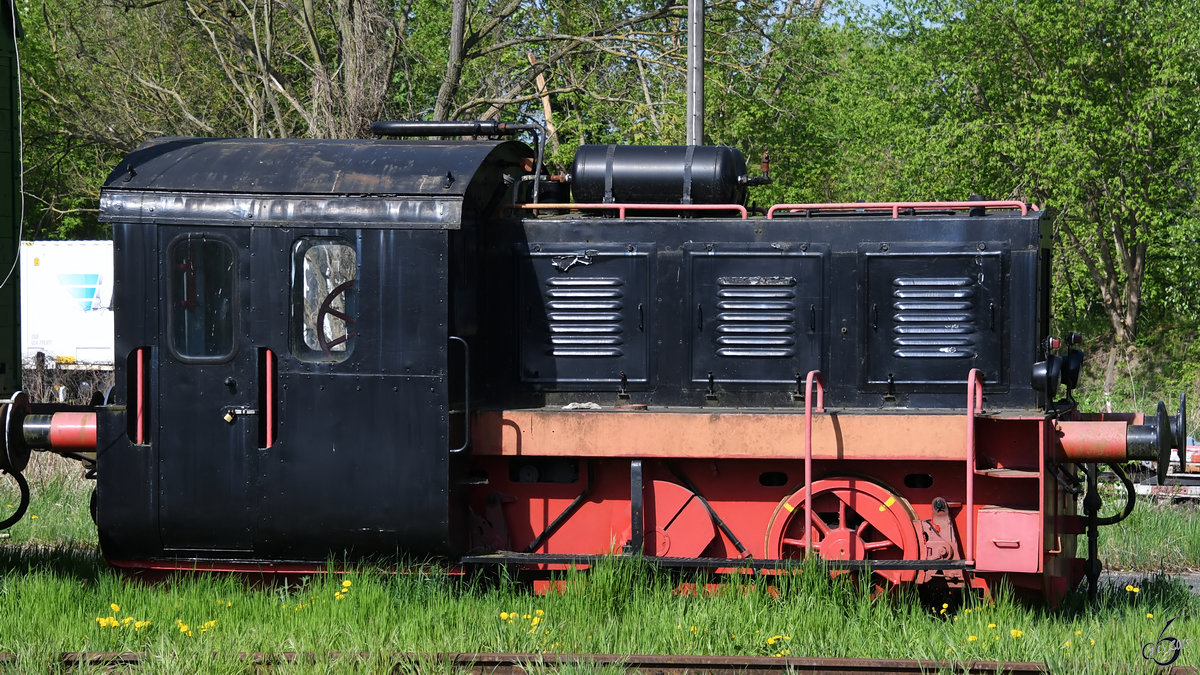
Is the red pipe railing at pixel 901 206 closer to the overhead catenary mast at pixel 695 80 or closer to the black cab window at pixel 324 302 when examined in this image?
the black cab window at pixel 324 302

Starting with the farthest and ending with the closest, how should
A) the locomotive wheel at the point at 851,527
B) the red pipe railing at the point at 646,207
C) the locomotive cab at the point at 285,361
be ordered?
1. the red pipe railing at the point at 646,207
2. the locomotive wheel at the point at 851,527
3. the locomotive cab at the point at 285,361

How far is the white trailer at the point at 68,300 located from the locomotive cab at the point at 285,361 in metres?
17.9

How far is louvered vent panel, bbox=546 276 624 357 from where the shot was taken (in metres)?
7.90

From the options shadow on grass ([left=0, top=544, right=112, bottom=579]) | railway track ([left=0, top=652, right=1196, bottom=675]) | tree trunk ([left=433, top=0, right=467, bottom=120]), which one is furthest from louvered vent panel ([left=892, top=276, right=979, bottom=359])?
tree trunk ([left=433, top=0, right=467, bottom=120])

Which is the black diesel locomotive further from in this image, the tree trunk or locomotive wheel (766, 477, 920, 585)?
the tree trunk

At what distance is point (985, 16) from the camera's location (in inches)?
949

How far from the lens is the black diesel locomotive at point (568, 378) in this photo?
7246mm

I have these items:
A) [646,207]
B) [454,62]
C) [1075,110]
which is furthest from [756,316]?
[1075,110]

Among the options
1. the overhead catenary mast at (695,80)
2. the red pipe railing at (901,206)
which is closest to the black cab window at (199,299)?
the red pipe railing at (901,206)

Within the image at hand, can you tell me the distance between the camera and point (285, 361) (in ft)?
23.9

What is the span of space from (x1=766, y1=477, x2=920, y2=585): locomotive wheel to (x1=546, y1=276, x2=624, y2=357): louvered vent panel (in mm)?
1562

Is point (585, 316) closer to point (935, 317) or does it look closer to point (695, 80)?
point (935, 317)

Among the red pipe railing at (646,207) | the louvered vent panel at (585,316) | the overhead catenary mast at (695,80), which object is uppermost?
the overhead catenary mast at (695,80)

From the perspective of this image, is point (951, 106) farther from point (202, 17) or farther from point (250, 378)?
point (250, 378)
